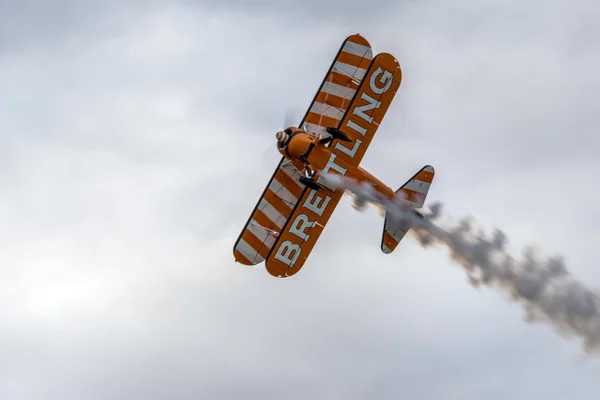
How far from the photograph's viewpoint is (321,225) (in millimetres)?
51375

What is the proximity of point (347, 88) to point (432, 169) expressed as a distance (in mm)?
4057

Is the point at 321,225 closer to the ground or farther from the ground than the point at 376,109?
closer to the ground

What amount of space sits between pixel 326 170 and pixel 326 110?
216 cm

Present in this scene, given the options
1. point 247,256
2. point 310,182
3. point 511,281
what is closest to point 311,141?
point 310,182

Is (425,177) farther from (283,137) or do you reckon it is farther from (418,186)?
(283,137)

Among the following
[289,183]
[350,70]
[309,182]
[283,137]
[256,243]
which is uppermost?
[350,70]

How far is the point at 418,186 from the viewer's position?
51.6 m

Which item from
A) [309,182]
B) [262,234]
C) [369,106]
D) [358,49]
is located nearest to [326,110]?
[369,106]

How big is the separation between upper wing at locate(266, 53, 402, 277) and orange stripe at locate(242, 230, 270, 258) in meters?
0.29

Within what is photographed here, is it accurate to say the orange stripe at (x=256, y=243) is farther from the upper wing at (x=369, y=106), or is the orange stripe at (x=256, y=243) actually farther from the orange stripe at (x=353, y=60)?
the orange stripe at (x=353, y=60)

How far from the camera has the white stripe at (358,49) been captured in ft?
168

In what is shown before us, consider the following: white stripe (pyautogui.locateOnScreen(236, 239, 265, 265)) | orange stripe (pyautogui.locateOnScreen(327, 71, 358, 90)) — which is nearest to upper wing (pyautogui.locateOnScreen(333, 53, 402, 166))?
orange stripe (pyautogui.locateOnScreen(327, 71, 358, 90))

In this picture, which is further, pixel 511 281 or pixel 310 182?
pixel 511 281

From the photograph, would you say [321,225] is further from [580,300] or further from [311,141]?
[580,300]
